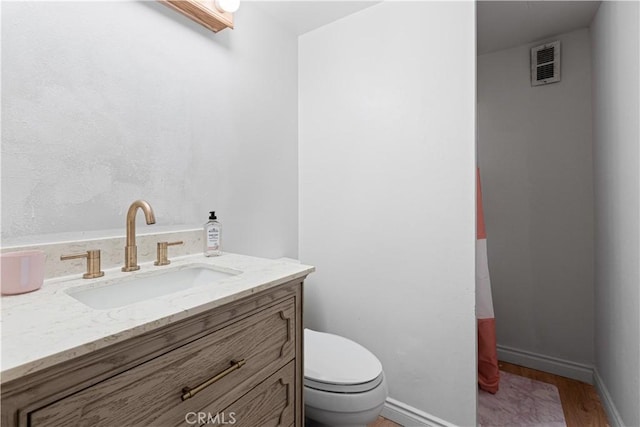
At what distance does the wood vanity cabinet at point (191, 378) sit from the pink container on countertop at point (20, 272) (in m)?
0.45

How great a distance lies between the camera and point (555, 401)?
177cm

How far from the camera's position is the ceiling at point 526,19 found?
5.72 feet

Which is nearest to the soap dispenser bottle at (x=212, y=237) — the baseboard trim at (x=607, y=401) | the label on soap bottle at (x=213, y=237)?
the label on soap bottle at (x=213, y=237)

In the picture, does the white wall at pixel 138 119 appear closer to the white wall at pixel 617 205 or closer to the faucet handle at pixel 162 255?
the faucet handle at pixel 162 255

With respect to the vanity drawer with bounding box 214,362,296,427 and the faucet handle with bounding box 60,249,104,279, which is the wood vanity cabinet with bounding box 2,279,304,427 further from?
the faucet handle with bounding box 60,249,104,279

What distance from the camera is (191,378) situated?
0.68 meters

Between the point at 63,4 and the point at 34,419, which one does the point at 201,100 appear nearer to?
the point at 63,4

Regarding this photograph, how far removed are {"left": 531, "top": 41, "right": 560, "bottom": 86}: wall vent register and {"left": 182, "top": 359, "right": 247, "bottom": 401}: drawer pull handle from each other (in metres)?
2.51

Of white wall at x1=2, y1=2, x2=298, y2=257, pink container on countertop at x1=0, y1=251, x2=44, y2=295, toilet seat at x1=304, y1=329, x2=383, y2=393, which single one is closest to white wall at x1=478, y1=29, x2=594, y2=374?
toilet seat at x1=304, y1=329, x2=383, y2=393

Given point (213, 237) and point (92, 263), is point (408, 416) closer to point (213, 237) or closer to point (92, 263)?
point (213, 237)

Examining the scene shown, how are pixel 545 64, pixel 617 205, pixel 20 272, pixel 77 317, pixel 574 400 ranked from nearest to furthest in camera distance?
pixel 77 317, pixel 20 272, pixel 617 205, pixel 574 400, pixel 545 64


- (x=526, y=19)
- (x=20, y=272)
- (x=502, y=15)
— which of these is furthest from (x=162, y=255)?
(x=526, y=19)

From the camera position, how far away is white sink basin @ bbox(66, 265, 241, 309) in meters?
0.88

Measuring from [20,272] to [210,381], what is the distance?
560mm
